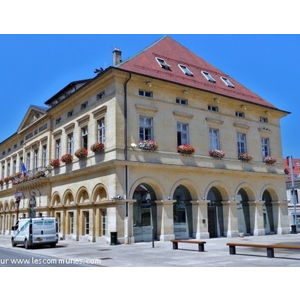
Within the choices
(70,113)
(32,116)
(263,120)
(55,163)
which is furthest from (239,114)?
(32,116)

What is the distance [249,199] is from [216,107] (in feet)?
26.8

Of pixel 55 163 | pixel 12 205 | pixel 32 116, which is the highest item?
pixel 32 116

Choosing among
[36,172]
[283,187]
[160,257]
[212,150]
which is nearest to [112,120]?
[212,150]

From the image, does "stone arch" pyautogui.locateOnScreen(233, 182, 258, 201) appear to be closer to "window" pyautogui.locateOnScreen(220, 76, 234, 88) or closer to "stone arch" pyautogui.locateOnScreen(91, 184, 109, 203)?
"window" pyautogui.locateOnScreen(220, 76, 234, 88)

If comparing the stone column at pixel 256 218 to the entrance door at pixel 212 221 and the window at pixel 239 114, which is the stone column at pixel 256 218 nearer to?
the entrance door at pixel 212 221

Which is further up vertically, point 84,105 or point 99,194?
point 84,105

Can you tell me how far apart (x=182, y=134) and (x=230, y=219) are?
7.66 meters

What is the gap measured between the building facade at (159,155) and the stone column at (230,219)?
8cm

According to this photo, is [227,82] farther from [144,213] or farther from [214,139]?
[144,213]

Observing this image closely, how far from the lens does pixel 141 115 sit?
25953 mm

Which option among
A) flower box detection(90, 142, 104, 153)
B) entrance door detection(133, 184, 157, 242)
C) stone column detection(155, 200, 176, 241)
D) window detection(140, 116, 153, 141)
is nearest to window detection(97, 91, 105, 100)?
window detection(140, 116, 153, 141)

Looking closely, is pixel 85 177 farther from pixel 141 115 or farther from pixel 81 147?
pixel 141 115

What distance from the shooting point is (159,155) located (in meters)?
26.0

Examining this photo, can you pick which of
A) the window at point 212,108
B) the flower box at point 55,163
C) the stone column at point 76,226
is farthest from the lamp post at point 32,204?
the window at point 212,108
